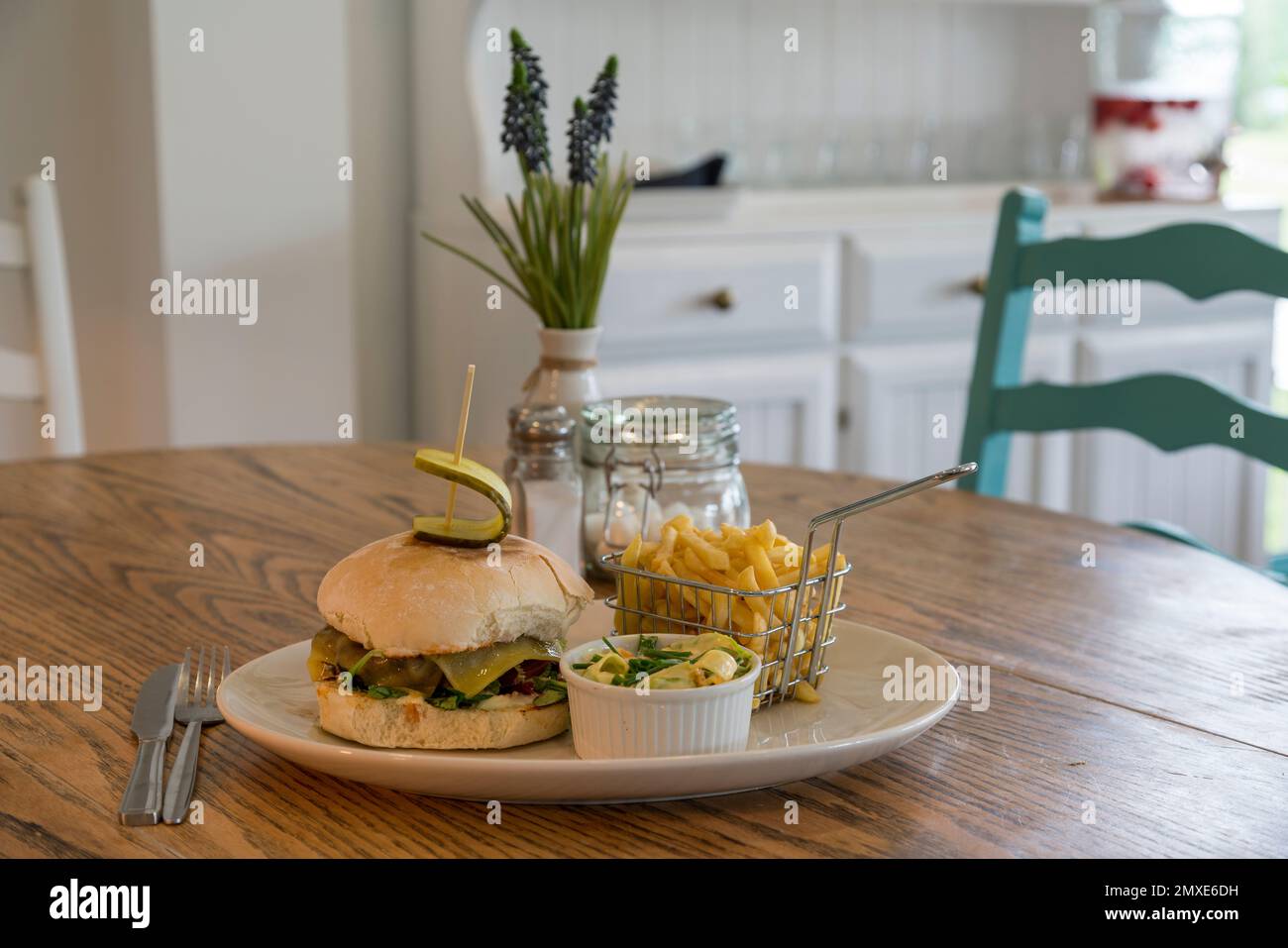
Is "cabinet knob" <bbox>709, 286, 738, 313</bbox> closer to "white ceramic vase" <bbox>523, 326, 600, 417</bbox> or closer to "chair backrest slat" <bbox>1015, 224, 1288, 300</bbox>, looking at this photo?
"chair backrest slat" <bbox>1015, 224, 1288, 300</bbox>

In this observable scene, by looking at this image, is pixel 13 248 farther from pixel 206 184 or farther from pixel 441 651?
pixel 441 651

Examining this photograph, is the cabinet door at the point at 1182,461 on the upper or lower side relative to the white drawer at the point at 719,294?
lower

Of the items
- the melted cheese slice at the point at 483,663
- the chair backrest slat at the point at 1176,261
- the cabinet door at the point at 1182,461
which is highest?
the chair backrest slat at the point at 1176,261

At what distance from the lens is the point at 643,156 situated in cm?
268

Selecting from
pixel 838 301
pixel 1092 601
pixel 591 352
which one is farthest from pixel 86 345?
pixel 1092 601

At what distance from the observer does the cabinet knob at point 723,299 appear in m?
2.29

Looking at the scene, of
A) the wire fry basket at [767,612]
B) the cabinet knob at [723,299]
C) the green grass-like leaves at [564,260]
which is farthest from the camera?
the cabinet knob at [723,299]

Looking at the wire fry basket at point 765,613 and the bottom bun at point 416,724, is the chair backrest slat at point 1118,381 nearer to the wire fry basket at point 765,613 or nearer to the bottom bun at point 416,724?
the wire fry basket at point 765,613

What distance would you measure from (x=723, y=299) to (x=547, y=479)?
53.5 inches

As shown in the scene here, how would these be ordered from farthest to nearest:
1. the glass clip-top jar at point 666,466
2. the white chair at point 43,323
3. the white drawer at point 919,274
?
the white drawer at point 919,274 → the white chair at point 43,323 → the glass clip-top jar at point 666,466

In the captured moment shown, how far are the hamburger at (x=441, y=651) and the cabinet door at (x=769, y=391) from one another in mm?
1571

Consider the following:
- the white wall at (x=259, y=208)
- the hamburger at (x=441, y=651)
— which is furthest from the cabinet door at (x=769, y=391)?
the hamburger at (x=441, y=651)

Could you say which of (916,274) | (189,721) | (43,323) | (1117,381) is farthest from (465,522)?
(916,274)
